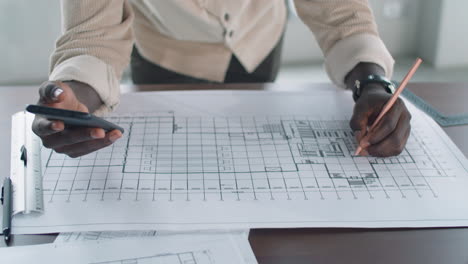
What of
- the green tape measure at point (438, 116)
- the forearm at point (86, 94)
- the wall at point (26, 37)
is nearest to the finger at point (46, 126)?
the forearm at point (86, 94)

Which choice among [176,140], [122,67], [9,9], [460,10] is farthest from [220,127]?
[460,10]

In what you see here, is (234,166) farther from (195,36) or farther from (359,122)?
(195,36)

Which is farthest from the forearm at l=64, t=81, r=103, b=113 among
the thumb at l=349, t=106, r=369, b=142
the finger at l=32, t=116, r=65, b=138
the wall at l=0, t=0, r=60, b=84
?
the wall at l=0, t=0, r=60, b=84

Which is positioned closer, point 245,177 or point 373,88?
point 245,177

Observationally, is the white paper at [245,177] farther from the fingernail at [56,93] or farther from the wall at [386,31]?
the wall at [386,31]

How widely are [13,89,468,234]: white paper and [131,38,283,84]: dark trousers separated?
0.24 metres

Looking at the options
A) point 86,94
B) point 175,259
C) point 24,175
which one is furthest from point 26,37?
point 175,259

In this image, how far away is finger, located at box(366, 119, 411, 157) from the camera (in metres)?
0.73

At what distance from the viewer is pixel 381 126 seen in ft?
2.43

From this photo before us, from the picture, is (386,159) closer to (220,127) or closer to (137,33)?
(220,127)

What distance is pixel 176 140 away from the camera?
77cm

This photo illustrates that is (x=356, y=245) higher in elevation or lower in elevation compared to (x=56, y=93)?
lower

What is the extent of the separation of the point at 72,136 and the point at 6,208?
12 cm

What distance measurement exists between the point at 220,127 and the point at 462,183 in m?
0.39
